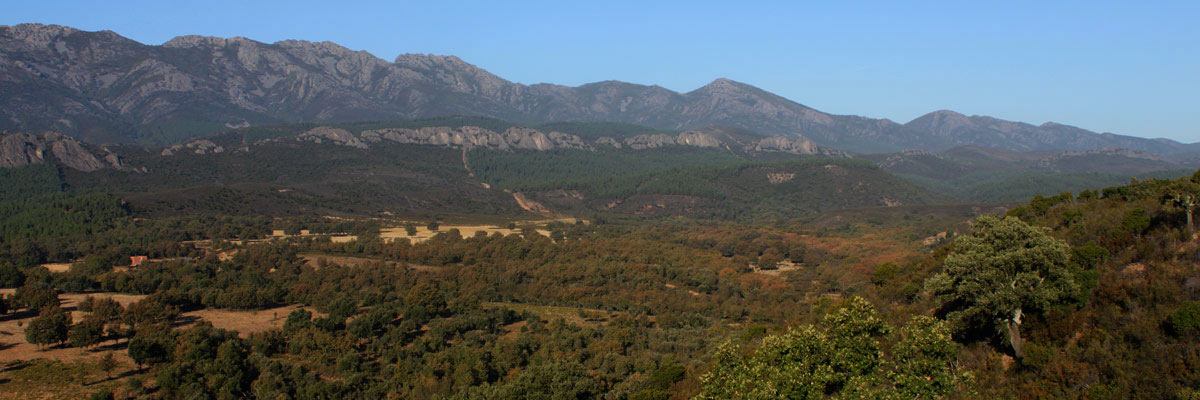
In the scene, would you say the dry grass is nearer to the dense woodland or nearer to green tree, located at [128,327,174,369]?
the dense woodland

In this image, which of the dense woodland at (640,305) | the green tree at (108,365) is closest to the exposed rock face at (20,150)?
the dense woodland at (640,305)

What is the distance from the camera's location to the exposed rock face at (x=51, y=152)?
15250cm

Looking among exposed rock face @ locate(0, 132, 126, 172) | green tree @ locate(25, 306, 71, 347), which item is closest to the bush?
green tree @ locate(25, 306, 71, 347)

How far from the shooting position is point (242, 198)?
439ft

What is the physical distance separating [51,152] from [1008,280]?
639ft

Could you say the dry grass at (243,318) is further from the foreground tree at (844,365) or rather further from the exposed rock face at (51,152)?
the exposed rock face at (51,152)

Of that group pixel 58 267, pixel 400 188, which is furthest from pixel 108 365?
pixel 400 188

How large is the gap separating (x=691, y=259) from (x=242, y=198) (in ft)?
305

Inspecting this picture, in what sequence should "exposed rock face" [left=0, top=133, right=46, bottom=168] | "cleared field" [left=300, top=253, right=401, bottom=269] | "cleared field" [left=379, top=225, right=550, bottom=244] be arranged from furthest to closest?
"exposed rock face" [left=0, top=133, right=46, bottom=168]
"cleared field" [left=379, top=225, right=550, bottom=244]
"cleared field" [left=300, top=253, right=401, bottom=269]

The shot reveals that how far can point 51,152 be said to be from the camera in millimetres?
158625

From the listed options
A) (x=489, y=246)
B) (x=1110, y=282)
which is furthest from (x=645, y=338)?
(x=489, y=246)

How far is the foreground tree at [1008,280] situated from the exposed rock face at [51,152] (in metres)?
185

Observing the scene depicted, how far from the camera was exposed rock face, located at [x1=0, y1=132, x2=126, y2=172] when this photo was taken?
152m

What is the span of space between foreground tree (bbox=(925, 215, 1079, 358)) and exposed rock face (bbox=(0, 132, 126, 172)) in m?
185
